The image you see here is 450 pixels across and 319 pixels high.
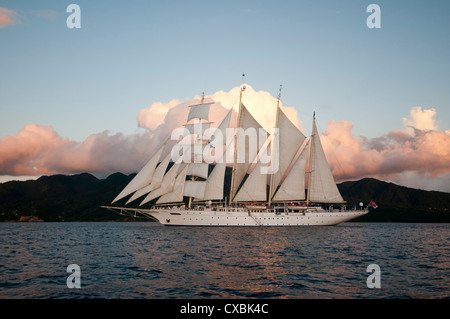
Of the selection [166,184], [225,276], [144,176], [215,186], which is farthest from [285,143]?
[225,276]

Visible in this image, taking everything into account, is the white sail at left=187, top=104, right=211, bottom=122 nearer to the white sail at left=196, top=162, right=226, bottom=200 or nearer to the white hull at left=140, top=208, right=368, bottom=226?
the white sail at left=196, top=162, right=226, bottom=200

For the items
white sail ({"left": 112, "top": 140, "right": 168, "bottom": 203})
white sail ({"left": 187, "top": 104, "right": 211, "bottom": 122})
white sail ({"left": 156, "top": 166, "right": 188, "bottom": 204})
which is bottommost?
white sail ({"left": 156, "top": 166, "right": 188, "bottom": 204})

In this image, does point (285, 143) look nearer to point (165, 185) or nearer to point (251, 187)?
point (251, 187)

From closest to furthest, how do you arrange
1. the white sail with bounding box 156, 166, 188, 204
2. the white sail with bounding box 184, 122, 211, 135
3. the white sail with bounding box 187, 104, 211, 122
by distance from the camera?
the white sail with bounding box 156, 166, 188, 204 < the white sail with bounding box 184, 122, 211, 135 < the white sail with bounding box 187, 104, 211, 122

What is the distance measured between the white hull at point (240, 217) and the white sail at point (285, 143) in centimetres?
895

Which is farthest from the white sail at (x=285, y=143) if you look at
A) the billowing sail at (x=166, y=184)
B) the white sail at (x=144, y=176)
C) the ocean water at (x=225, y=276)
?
the ocean water at (x=225, y=276)

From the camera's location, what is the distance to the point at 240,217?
80.7 meters

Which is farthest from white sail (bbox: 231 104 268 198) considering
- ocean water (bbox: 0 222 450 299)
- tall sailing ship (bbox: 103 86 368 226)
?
ocean water (bbox: 0 222 450 299)

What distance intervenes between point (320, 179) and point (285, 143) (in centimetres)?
1303

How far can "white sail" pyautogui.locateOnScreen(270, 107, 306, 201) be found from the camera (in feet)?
273

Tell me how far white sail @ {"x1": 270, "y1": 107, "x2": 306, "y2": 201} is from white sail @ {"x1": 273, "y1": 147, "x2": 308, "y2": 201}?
60.3 inches

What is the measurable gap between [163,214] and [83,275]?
58888 mm

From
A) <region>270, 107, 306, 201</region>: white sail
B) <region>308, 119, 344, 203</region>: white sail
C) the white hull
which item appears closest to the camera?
the white hull

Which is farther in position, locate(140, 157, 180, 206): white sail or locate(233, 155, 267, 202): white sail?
locate(233, 155, 267, 202): white sail
